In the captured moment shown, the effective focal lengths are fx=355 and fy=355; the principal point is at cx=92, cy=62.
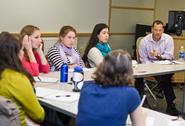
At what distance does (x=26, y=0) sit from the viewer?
5.70 metres

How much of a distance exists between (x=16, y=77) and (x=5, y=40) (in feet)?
0.86

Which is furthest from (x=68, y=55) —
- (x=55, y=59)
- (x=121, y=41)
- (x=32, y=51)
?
(x=121, y=41)

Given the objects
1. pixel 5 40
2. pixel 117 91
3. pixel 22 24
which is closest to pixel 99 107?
pixel 117 91

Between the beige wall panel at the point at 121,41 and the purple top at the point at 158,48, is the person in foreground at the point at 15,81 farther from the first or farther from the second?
the beige wall panel at the point at 121,41

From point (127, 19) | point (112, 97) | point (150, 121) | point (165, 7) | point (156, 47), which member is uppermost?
point (165, 7)

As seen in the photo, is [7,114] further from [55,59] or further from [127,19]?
[127,19]

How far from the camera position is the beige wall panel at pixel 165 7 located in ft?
25.8

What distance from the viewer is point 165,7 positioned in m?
7.99

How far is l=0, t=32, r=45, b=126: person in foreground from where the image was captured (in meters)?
2.30

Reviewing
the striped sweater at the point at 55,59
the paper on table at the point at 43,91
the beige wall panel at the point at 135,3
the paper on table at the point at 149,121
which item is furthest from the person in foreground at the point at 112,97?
the beige wall panel at the point at 135,3

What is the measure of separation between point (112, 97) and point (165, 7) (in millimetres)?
6354

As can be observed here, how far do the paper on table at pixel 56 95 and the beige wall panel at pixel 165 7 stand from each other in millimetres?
5272

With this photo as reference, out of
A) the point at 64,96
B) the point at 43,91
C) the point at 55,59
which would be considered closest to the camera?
the point at 64,96

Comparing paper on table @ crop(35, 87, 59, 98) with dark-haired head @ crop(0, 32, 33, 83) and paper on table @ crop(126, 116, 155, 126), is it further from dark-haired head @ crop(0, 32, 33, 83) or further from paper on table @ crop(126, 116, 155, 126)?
paper on table @ crop(126, 116, 155, 126)
